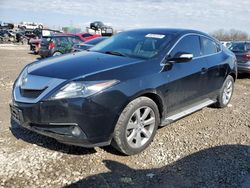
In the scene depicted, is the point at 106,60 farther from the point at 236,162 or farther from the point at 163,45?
the point at 236,162

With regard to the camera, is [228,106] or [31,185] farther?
[228,106]

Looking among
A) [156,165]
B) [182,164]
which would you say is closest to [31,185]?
[156,165]

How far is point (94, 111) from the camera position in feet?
11.8

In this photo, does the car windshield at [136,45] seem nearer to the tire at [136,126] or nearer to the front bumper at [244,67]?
the tire at [136,126]

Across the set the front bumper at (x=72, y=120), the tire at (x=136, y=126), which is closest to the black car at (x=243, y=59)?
the tire at (x=136, y=126)

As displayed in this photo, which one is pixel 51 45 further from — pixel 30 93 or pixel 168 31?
pixel 30 93

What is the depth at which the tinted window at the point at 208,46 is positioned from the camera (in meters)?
5.70

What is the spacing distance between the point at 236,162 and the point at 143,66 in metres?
1.75

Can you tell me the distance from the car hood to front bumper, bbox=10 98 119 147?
1.25 feet

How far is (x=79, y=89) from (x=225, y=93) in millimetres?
3942

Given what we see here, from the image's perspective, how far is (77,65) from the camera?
4.05m

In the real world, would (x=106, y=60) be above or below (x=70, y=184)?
above

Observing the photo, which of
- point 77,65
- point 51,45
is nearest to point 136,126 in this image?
point 77,65

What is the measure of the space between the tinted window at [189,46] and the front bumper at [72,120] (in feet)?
5.40
